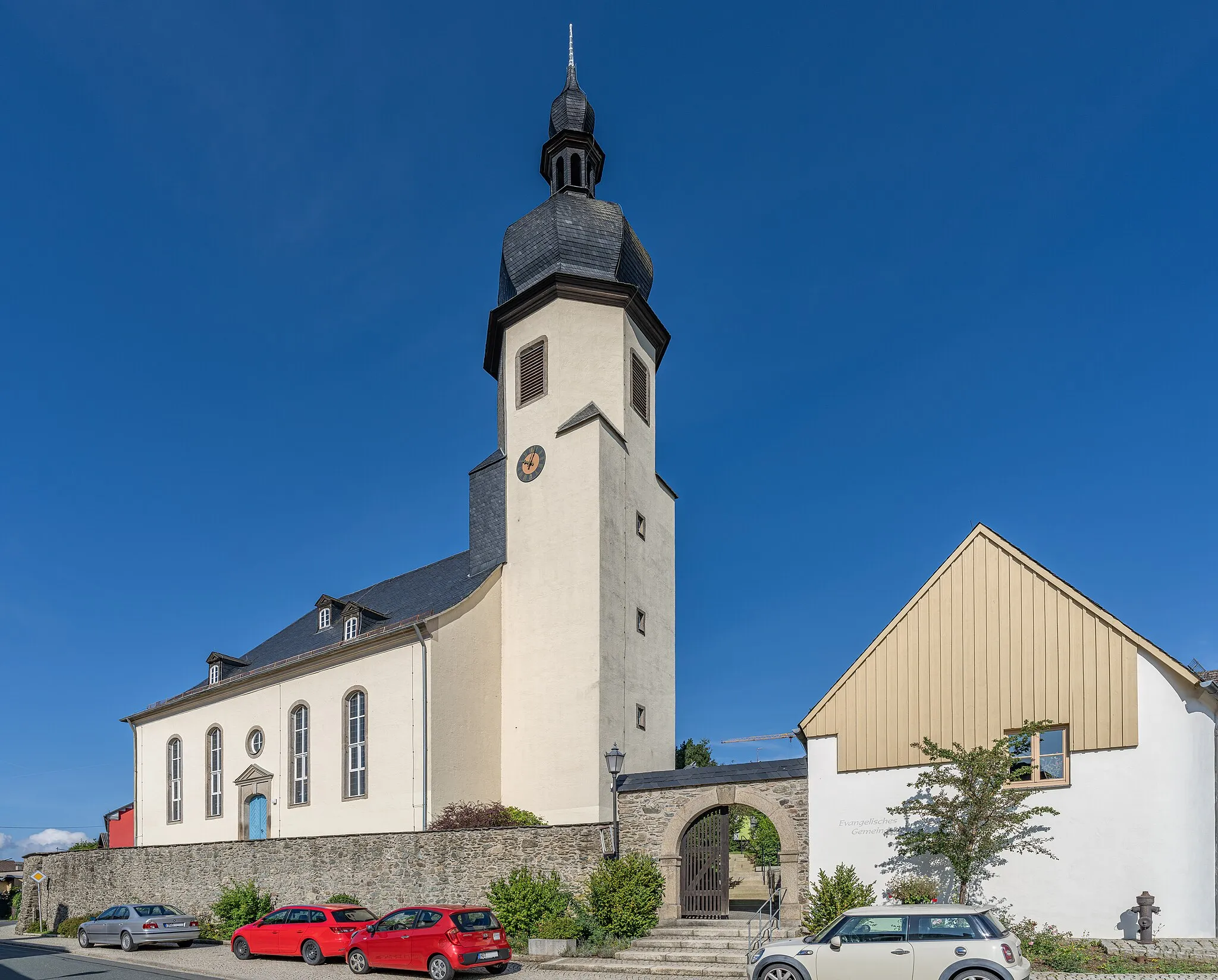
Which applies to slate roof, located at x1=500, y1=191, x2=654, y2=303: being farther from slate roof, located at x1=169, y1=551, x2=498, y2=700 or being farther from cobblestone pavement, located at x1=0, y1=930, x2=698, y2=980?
cobblestone pavement, located at x1=0, y1=930, x2=698, y2=980

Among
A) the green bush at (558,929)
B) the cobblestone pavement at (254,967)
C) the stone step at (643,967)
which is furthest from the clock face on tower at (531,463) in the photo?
the stone step at (643,967)

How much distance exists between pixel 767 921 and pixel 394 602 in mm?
19166

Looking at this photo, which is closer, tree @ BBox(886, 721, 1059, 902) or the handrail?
tree @ BBox(886, 721, 1059, 902)

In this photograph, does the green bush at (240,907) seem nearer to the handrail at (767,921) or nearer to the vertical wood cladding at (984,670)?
the handrail at (767,921)

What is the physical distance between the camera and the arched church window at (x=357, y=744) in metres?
29.1

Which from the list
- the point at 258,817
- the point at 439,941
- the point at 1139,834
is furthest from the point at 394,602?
the point at 1139,834

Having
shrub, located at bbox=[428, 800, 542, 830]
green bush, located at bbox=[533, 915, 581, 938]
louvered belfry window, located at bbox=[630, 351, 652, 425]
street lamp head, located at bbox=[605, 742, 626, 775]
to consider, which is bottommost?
green bush, located at bbox=[533, 915, 581, 938]

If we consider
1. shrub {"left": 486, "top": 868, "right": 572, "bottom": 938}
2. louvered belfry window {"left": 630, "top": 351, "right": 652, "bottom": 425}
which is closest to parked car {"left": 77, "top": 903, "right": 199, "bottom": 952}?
shrub {"left": 486, "top": 868, "right": 572, "bottom": 938}

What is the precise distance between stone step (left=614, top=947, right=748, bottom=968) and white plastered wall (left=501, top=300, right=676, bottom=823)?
7.65m

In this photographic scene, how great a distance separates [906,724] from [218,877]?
20.2m

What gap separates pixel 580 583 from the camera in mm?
27922

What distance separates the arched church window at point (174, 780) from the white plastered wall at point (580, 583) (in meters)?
16.8

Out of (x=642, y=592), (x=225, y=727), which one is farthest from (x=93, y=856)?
(x=642, y=592)

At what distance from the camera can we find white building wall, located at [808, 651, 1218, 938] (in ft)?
52.4
